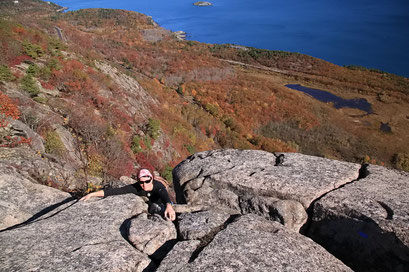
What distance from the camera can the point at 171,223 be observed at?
5.49 meters

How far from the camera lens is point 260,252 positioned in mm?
4590

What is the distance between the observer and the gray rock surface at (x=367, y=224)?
5.04 metres

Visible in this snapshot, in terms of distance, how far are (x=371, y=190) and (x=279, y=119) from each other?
3222cm

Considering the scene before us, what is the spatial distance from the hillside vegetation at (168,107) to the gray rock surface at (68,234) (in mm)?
2911

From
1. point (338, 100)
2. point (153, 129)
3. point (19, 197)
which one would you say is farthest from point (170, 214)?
point (338, 100)

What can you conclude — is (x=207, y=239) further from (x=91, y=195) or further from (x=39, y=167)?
(x=39, y=167)

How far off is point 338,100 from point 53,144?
4889cm

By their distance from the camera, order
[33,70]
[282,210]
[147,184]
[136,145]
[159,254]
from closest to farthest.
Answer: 1. [159,254]
2. [282,210]
3. [147,184]
4. [136,145]
5. [33,70]

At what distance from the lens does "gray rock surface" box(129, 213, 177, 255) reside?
499cm

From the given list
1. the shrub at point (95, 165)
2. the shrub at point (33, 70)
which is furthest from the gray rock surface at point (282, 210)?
the shrub at point (33, 70)

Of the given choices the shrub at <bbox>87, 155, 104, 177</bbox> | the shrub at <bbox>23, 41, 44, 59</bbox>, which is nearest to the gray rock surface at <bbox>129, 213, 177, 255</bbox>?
the shrub at <bbox>87, 155, 104, 177</bbox>

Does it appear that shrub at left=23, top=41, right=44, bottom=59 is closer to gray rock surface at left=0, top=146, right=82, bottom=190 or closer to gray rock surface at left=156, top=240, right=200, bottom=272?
gray rock surface at left=0, top=146, right=82, bottom=190

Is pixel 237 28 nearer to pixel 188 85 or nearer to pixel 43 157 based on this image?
pixel 188 85

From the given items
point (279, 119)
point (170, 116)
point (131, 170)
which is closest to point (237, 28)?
point (279, 119)
